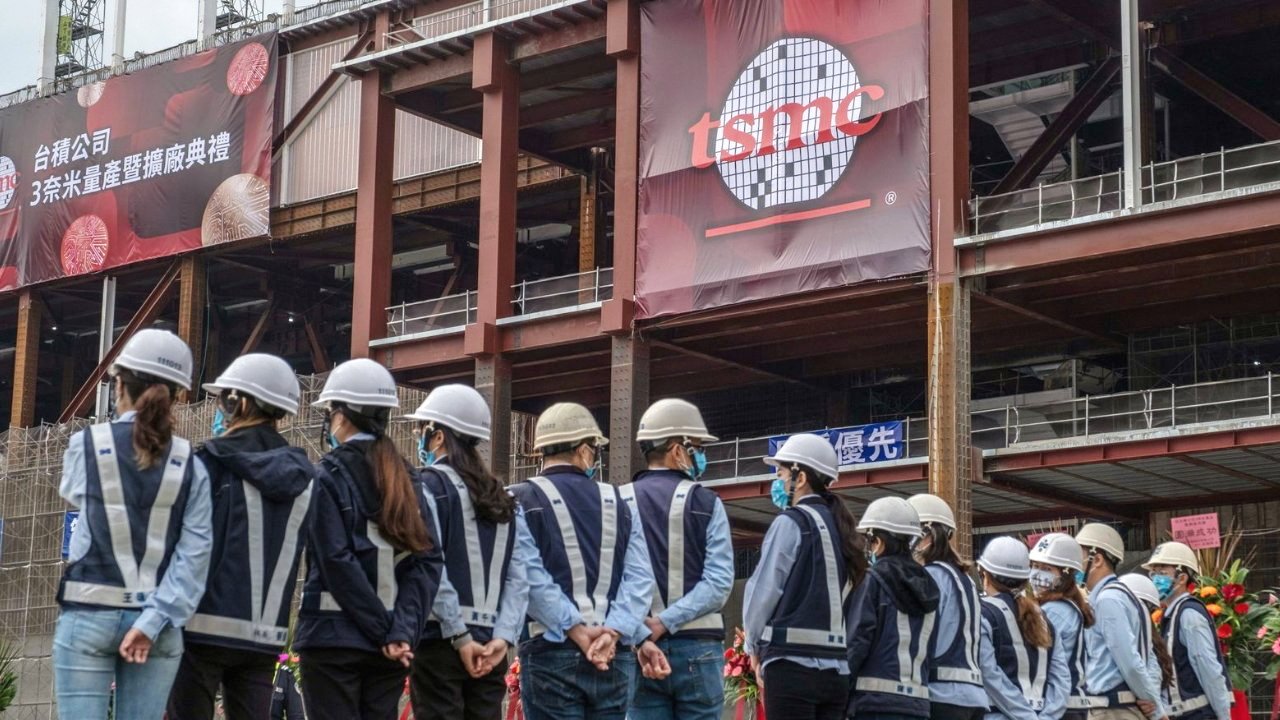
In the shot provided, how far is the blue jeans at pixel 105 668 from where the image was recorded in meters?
6.92

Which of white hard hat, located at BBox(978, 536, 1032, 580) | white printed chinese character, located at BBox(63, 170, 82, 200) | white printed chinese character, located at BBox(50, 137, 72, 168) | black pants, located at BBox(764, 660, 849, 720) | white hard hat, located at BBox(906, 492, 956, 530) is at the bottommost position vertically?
black pants, located at BBox(764, 660, 849, 720)

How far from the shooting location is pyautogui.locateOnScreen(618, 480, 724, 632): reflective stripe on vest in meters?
9.19

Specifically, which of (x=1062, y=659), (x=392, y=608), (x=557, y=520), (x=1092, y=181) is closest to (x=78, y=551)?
(x=392, y=608)

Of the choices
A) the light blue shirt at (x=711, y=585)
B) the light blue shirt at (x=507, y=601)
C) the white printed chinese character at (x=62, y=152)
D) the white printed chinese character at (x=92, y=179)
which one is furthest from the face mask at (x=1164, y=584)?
the white printed chinese character at (x=62, y=152)

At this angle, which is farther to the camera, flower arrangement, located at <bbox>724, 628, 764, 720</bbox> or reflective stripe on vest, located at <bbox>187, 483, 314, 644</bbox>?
flower arrangement, located at <bbox>724, 628, 764, 720</bbox>

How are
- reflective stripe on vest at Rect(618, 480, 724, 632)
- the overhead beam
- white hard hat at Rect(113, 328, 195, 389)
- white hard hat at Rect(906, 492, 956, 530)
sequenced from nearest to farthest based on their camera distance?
white hard hat at Rect(113, 328, 195, 389) → reflective stripe on vest at Rect(618, 480, 724, 632) → white hard hat at Rect(906, 492, 956, 530) → the overhead beam

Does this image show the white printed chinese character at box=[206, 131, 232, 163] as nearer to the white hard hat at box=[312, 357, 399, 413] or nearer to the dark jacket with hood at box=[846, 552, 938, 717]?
the dark jacket with hood at box=[846, 552, 938, 717]

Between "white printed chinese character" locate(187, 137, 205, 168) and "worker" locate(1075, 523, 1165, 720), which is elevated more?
"white printed chinese character" locate(187, 137, 205, 168)

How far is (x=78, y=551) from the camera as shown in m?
7.11

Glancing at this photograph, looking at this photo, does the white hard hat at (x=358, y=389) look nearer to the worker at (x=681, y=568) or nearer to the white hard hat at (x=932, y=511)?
the worker at (x=681, y=568)

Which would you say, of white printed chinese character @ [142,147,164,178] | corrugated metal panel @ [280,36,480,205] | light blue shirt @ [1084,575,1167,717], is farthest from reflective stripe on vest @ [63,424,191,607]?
white printed chinese character @ [142,147,164,178]

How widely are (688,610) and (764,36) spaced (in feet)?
96.9

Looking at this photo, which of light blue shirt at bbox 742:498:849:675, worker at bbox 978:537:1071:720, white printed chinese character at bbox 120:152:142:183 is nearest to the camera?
light blue shirt at bbox 742:498:849:675

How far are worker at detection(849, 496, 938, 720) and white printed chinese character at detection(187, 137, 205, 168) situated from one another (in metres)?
43.7
